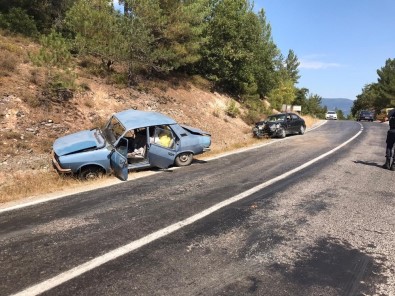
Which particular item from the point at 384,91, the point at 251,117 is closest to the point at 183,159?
the point at 251,117

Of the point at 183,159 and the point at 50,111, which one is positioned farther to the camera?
the point at 50,111

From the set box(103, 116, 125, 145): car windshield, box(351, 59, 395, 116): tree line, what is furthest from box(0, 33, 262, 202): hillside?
box(351, 59, 395, 116): tree line

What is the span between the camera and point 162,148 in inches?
412

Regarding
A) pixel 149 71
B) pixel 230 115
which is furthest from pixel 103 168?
pixel 230 115

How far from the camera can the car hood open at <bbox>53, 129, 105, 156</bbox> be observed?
30.0 ft

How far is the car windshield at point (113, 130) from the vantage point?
1000 centimetres

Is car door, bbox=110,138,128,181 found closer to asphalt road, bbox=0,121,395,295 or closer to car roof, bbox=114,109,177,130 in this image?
asphalt road, bbox=0,121,395,295

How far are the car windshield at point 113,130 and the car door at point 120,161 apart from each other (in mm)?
359

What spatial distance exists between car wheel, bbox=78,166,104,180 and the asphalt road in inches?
46.3

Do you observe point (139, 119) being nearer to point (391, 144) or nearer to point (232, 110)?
point (391, 144)

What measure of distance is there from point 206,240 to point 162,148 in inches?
218

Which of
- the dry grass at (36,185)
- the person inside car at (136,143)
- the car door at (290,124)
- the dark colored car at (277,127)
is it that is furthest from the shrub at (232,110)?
the dry grass at (36,185)

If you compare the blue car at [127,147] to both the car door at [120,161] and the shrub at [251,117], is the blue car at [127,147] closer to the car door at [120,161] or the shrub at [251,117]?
the car door at [120,161]

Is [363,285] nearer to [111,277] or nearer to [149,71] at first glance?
[111,277]
